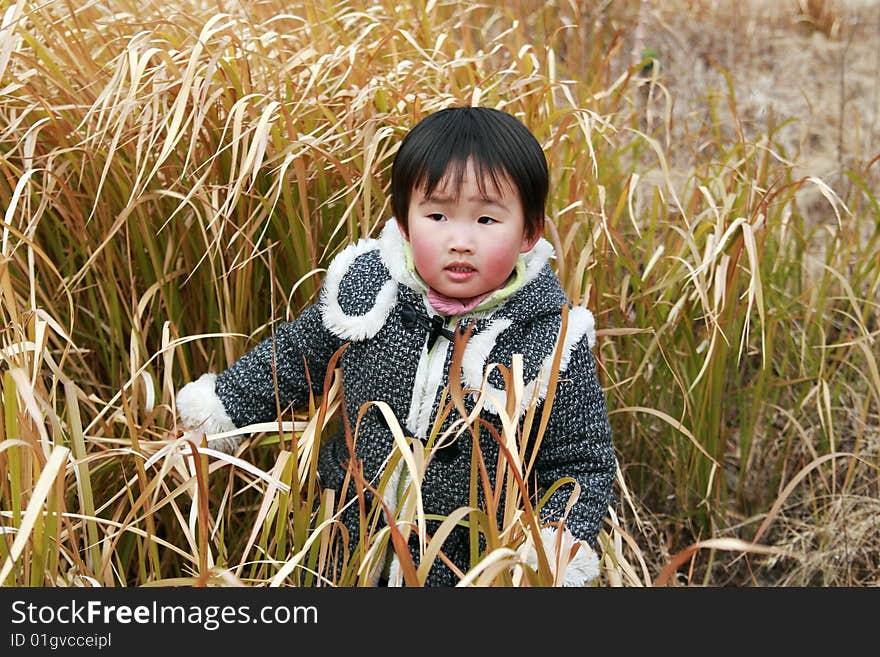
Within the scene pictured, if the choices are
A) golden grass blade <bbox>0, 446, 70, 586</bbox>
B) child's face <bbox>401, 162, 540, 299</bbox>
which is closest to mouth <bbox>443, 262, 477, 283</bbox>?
child's face <bbox>401, 162, 540, 299</bbox>

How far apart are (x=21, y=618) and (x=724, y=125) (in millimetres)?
2491

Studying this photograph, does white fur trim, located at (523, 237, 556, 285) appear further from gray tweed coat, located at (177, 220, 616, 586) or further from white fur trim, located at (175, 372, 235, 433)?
white fur trim, located at (175, 372, 235, 433)

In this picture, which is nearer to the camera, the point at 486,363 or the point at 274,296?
the point at 486,363

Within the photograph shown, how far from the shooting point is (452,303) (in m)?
1.37

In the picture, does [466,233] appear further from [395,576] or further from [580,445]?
[395,576]

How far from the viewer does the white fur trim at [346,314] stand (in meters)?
1.40

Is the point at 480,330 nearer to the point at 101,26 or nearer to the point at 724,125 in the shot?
the point at 101,26

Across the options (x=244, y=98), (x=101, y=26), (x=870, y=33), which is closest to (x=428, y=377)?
(x=244, y=98)

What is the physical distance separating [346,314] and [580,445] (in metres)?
0.40

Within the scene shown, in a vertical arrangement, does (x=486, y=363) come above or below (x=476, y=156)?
below

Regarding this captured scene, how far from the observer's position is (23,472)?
125 centimetres

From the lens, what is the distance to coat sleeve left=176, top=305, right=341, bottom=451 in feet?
4.81

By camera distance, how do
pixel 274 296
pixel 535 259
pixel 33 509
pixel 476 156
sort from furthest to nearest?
pixel 274 296
pixel 535 259
pixel 476 156
pixel 33 509

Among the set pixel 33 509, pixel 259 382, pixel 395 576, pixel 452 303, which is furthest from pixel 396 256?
pixel 33 509
